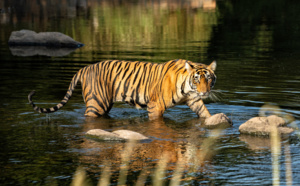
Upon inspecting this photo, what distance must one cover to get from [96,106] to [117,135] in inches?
83.2

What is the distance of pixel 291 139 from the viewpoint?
10523 mm

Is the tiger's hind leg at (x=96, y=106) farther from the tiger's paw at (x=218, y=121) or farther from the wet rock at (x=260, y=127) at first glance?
the wet rock at (x=260, y=127)

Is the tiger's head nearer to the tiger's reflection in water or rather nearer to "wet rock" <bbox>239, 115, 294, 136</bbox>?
the tiger's reflection in water

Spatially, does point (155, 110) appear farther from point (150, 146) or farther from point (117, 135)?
point (150, 146)

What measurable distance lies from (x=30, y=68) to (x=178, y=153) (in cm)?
1208

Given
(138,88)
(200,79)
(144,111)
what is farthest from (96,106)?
(200,79)

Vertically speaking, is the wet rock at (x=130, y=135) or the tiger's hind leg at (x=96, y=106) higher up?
the tiger's hind leg at (x=96, y=106)

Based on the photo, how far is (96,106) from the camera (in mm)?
Result: 12594

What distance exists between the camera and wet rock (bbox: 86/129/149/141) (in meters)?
10.6

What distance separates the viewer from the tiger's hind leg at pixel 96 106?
12594 mm

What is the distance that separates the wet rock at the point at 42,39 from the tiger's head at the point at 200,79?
1646 cm

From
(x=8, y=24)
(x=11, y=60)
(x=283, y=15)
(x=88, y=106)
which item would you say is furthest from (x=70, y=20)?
(x=88, y=106)

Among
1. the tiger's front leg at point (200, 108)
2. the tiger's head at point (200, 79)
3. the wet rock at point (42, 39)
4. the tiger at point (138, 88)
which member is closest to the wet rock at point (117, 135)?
the tiger's head at point (200, 79)

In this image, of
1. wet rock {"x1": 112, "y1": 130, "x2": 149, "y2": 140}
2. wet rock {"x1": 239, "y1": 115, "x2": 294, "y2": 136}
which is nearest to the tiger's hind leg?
wet rock {"x1": 112, "y1": 130, "x2": 149, "y2": 140}
